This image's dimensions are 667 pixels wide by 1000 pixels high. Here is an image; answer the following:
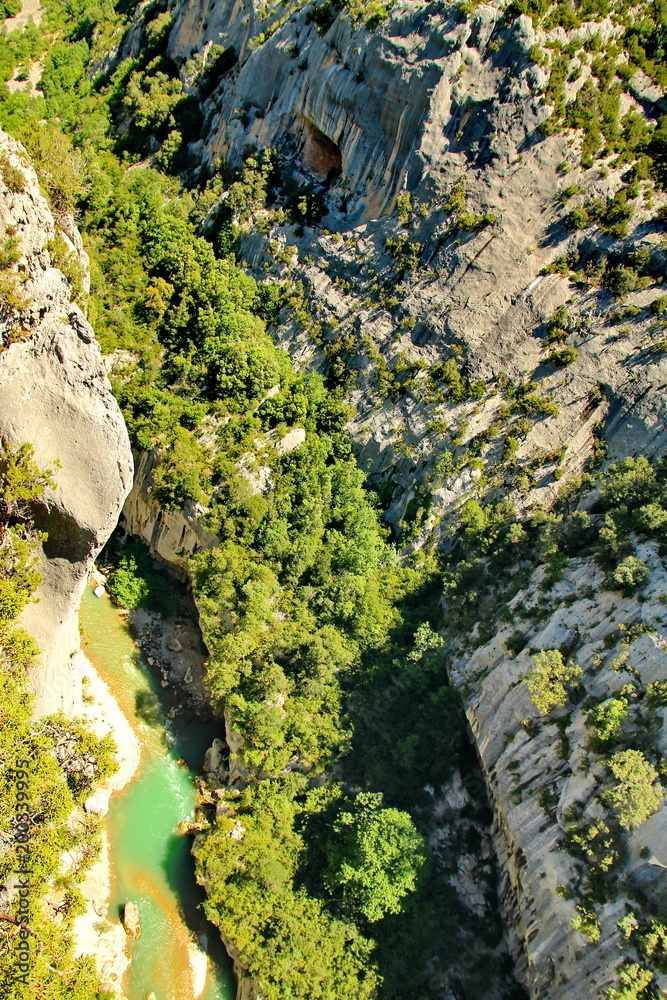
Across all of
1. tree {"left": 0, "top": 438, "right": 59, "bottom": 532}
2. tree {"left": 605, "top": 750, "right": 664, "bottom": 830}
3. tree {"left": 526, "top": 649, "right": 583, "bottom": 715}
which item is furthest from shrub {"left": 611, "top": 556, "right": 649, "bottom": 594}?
tree {"left": 0, "top": 438, "right": 59, "bottom": 532}

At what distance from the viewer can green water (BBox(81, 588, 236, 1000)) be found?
76.8ft

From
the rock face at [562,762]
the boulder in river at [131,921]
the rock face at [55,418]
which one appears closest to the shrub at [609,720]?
the rock face at [562,762]

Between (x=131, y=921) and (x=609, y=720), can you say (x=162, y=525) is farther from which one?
(x=609, y=720)

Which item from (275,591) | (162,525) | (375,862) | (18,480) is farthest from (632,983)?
(162,525)

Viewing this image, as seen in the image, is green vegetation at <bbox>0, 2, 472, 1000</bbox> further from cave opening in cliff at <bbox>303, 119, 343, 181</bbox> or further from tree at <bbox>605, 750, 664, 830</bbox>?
tree at <bbox>605, 750, 664, 830</bbox>

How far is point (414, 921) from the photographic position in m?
24.3

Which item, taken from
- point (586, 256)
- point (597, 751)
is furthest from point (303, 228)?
point (597, 751)

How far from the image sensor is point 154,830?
1034 inches

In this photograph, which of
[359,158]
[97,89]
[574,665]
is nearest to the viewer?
[574,665]

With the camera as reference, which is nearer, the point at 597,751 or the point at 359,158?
the point at 597,751

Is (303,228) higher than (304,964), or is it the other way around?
(303,228)

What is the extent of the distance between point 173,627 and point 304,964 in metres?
16.5

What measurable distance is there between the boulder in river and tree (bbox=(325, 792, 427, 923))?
7488 mm

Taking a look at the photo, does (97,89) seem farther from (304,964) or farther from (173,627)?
(304,964)
